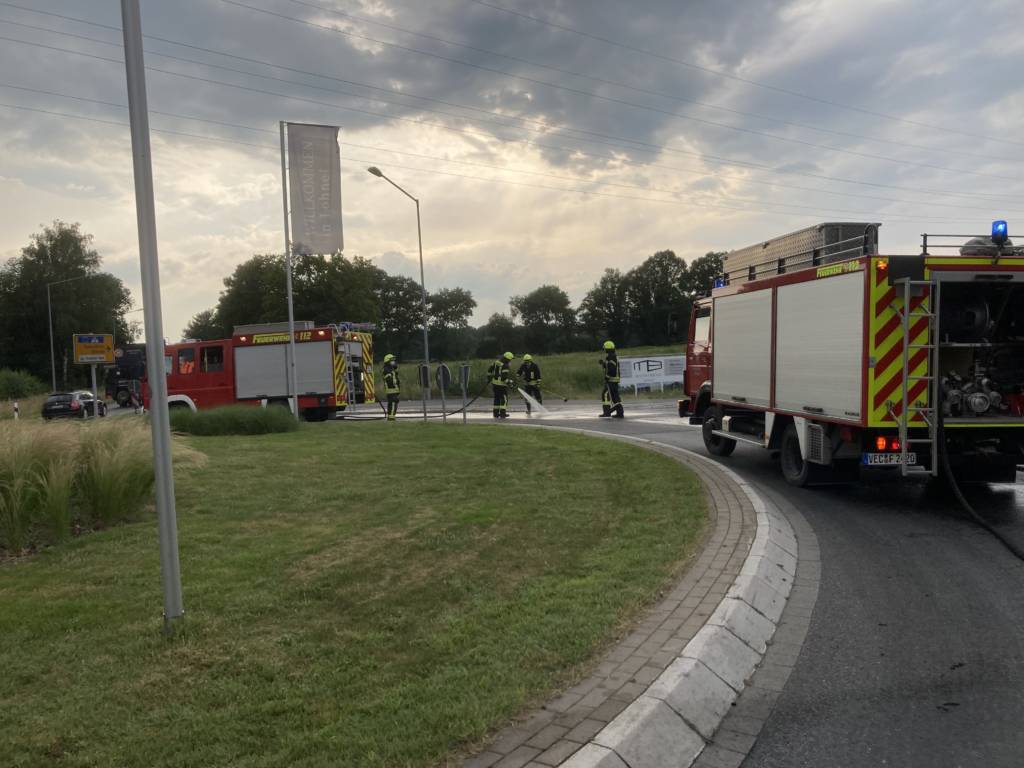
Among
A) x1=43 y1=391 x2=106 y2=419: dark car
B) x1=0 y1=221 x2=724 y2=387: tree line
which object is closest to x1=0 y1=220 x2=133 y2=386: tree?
x1=0 y1=221 x2=724 y2=387: tree line

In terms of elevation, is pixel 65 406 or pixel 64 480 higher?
pixel 64 480

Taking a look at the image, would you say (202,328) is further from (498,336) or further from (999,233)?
(999,233)

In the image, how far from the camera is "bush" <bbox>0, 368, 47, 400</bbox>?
171 ft

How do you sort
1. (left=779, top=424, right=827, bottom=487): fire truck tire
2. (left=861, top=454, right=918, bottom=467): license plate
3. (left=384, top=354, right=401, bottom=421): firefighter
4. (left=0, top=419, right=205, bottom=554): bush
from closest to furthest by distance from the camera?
(left=0, top=419, right=205, bottom=554): bush, (left=861, top=454, right=918, bottom=467): license plate, (left=779, top=424, right=827, bottom=487): fire truck tire, (left=384, top=354, right=401, bottom=421): firefighter

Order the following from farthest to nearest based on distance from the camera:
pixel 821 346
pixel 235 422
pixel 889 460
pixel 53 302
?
Answer: pixel 53 302 → pixel 235 422 → pixel 821 346 → pixel 889 460

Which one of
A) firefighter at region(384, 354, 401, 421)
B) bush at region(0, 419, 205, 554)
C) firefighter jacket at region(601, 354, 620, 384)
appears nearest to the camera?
bush at region(0, 419, 205, 554)

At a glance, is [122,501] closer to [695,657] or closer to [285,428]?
[695,657]

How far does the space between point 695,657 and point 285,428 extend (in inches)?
570

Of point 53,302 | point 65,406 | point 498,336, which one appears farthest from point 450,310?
point 65,406

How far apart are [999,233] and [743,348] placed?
3.66 m

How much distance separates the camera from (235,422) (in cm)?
1673

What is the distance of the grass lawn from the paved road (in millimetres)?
1043

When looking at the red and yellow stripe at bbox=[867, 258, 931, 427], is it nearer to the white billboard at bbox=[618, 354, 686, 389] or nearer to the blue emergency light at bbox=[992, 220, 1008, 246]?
the blue emergency light at bbox=[992, 220, 1008, 246]

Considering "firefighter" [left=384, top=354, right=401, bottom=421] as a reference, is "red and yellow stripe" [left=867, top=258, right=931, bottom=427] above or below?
above
